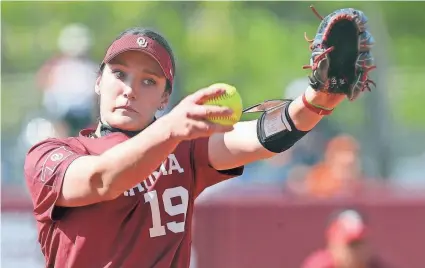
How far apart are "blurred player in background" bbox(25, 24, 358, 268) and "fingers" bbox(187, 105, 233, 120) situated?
1.67 ft

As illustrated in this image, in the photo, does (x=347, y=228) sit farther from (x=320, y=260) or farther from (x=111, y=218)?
(x=111, y=218)

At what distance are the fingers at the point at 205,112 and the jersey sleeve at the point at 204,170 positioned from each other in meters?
0.82

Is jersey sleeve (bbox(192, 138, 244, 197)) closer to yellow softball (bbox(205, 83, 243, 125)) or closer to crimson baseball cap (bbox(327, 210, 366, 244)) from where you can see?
yellow softball (bbox(205, 83, 243, 125))

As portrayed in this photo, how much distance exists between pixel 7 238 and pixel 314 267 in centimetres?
257

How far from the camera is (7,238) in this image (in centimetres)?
838

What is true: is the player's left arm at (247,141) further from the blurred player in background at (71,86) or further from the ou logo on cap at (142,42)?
the blurred player in background at (71,86)

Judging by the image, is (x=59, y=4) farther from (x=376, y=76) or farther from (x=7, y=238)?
(x=7, y=238)

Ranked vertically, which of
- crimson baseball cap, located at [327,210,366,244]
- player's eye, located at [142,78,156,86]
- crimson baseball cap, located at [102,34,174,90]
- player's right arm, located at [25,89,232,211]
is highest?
crimson baseball cap, located at [102,34,174,90]

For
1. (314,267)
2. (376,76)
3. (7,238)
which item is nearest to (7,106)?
(376,76)

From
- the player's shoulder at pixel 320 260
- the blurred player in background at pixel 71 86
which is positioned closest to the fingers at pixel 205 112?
the player's shoulder at pixel 320 260

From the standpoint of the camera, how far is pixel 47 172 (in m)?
3.73

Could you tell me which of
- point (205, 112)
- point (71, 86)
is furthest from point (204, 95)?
point (71, 86)

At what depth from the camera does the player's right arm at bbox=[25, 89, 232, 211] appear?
10.4 feet

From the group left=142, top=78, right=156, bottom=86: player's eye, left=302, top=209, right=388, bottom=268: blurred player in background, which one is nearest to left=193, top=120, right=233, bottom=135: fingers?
left=142, top=78, right=156, bottom=86: player's eye
